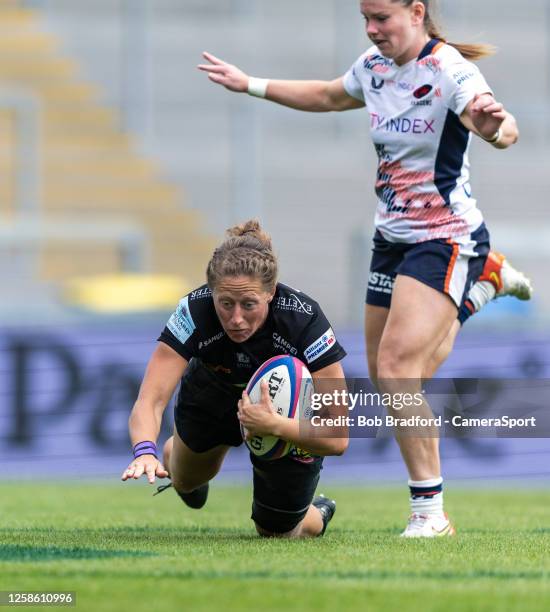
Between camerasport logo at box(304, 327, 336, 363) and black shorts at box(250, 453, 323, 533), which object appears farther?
black shorts at box(250, 453, 323, 533)

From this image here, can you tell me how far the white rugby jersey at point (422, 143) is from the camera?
215 inches

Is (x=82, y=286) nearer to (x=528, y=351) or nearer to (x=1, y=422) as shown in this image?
(x=1, y=422)

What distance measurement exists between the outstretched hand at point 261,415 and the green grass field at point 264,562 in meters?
0.43

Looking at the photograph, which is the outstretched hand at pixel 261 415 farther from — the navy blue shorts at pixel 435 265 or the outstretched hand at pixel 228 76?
the outstretched hand at pixel 228 76

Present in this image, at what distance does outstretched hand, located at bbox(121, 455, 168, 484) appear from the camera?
434cm

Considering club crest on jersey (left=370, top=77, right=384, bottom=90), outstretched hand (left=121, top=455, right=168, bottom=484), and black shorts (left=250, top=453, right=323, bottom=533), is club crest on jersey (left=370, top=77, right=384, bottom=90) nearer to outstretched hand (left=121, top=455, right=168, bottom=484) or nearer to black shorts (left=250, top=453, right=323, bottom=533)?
black shorts (left=250, top=453, right=323, bottom=533)

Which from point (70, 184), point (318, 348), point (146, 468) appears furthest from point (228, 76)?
point (70, 184)

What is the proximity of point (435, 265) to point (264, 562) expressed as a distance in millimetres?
1725

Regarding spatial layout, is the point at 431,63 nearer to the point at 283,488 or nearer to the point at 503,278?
the point at 503,278

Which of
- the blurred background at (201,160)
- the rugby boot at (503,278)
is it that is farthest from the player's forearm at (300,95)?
the blurred background at (201,160)

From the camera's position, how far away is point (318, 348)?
486 cm

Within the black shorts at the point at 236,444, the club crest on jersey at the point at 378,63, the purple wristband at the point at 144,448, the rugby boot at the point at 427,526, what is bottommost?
the rugby boot at the point at 427,526

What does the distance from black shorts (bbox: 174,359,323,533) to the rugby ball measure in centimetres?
38

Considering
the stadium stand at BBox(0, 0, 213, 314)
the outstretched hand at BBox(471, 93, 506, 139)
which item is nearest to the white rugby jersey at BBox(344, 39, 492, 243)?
the outstretched hand at BBox(471, 93, 506, 139)
